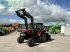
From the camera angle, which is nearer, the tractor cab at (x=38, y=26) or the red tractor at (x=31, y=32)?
the red tractor at (x=31, y=32)

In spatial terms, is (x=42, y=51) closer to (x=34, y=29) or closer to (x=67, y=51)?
(x=67, y=51)

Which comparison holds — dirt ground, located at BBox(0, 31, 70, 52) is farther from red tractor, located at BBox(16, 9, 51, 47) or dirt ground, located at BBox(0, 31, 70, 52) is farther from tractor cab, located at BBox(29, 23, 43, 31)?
tractor cab, located at BBox(29, 23, 43, 31)

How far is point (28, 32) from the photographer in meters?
18.3

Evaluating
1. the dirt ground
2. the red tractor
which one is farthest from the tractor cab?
the dirt ground

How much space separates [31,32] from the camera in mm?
18531

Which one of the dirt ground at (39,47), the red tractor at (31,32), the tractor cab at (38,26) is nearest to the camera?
the dirt ground at (39,47)

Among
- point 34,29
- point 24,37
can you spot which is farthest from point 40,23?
point 24,37

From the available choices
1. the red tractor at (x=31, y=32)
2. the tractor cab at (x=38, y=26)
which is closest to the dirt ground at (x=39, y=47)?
the red tractor at (x=31, y=32)

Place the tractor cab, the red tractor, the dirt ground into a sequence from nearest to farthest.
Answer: the dirt ground → the red tractor → the tractor cab

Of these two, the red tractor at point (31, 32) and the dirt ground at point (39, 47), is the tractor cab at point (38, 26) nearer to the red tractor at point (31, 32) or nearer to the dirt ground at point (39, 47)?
the red tractor at point (31, 32)

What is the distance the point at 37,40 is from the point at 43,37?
0.85 metres

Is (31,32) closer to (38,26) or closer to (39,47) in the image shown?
(38,26)

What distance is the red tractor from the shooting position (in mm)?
17688

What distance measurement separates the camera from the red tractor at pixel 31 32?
17.7m
